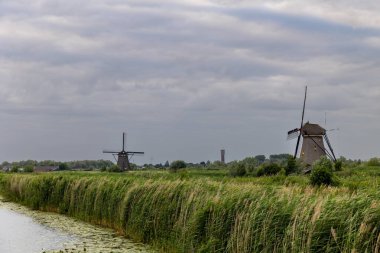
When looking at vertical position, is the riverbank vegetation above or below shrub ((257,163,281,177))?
below

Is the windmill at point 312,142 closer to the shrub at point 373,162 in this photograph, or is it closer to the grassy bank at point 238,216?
the shrub at point 373,162

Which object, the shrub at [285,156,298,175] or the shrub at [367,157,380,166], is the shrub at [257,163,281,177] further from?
the shrub at [367,157,380,166]

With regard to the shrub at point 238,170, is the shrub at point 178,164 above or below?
above

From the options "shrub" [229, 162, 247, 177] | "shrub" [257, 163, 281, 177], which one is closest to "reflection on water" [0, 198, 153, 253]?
"shrub" [257, 163, 281, 177]

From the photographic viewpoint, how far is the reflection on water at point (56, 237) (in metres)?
13.5

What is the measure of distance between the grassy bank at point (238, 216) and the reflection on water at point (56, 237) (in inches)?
25.4

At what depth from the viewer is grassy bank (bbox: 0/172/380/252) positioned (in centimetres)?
732

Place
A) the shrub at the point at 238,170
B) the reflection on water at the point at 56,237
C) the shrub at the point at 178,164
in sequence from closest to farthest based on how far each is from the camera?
the reflection on water at the point at 56,237
the shrub at the point at 238,170
the shrub at the point at 178,164

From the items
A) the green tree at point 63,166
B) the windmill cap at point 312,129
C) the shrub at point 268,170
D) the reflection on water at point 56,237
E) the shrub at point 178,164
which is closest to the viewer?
the reflection on water at point 56,237

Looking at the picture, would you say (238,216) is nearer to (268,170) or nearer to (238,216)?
(238,216)

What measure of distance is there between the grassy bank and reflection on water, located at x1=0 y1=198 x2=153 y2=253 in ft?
2.12

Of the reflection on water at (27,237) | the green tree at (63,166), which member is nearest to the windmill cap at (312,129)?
the reflection on water at (27,237)

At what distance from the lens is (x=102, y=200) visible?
18531 mm

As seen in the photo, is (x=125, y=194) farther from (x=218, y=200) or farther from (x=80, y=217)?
(x=218, y=200)
